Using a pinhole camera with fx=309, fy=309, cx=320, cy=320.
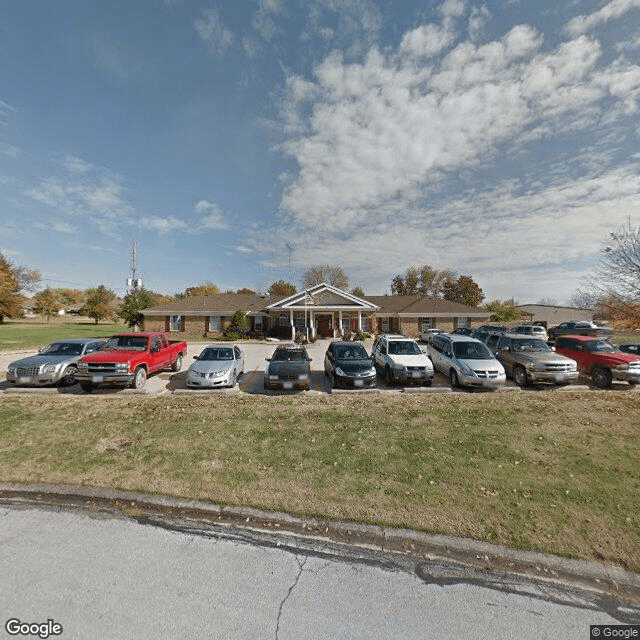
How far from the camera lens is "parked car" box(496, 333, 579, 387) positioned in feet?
34.1

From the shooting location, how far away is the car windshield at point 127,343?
11.0m

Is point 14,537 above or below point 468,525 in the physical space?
above

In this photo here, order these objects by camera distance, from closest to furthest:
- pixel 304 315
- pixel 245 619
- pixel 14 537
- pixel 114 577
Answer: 1. pixel 245 619
2. pixel 114 577
3. pixel 14 537
4. pixel 304 315

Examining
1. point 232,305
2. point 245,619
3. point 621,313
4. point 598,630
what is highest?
point 232,305

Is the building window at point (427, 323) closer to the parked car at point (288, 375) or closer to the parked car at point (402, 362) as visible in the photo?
the parked car at point (402, 362)

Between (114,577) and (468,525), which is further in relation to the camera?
(468,525)

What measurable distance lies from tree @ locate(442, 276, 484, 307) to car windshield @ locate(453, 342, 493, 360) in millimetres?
46191

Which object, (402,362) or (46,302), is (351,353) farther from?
(46,302)

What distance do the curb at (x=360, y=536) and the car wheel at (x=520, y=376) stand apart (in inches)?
337

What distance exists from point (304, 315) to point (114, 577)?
2715cm

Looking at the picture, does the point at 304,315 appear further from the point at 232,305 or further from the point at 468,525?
the point at 468,525

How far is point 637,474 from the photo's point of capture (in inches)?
198

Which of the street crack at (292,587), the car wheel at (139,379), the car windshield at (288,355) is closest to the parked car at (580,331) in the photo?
the car windshield at (288,355)

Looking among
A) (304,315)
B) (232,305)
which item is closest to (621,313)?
(304,315)
